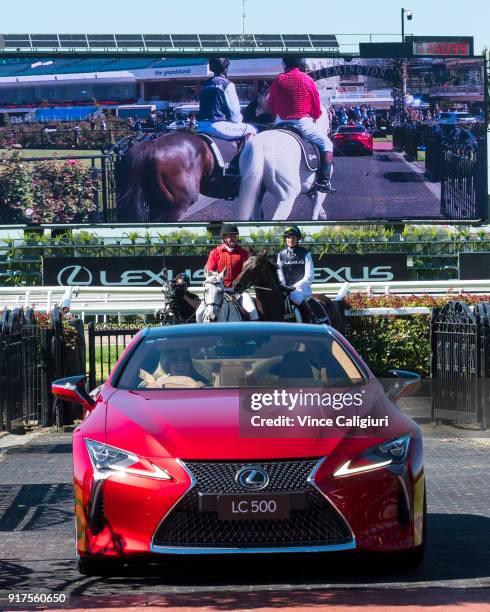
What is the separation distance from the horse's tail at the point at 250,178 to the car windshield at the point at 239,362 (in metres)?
32.2

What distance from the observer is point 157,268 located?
38656 millimetres

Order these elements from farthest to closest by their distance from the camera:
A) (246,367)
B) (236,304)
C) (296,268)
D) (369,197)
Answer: (369,197)
(296,268)
(236,304)
(246,367)

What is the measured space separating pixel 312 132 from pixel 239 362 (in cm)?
3325

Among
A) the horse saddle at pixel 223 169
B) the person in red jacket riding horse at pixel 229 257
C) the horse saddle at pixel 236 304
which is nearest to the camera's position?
the horse saddle at pixel 236 304

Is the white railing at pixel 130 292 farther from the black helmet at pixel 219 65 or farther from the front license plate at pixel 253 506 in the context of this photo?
the front license plate at pixel 253 506

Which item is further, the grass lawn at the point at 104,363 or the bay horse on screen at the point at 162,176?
the bay horse on screen at the point at 162,176

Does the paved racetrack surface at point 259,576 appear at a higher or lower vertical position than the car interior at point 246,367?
lower

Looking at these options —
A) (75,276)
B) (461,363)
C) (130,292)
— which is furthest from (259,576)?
(75,276)

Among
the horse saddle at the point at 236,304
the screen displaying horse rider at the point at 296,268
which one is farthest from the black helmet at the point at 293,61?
the horse saddle at the point at 236,304

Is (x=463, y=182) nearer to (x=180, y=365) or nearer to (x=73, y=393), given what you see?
(x=180, y=365)

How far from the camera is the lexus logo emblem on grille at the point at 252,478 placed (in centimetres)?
668

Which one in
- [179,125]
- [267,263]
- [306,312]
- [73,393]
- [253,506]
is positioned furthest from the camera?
[179,125]

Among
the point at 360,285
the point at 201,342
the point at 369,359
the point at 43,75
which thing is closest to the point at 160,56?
the point at 43,75

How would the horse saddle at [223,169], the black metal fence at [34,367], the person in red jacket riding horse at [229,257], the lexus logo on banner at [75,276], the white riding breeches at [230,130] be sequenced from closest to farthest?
the black metal fence at [34,367] < the person in red jacket riding horse at [229,257] < the lexus logo on banner at [75,276] < the white riding breeches at [230,130] < the horse saddle at [223,169]
